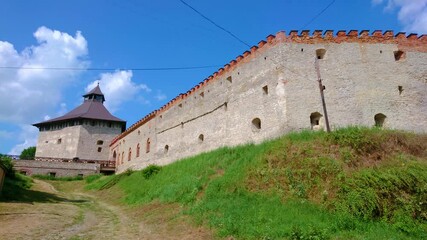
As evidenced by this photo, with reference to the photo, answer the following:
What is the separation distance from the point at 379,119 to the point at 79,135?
36120 mm

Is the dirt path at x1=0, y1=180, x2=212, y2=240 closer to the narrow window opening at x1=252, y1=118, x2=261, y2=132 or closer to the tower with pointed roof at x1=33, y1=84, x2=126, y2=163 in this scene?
the narrow window opening at x1=252, y1=118, x2=261, y2=132

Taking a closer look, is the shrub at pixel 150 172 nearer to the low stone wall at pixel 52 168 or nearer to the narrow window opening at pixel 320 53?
the narrow window opening at pixel 320 53

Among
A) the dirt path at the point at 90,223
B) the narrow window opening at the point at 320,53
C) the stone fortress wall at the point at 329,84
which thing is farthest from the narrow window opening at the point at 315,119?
the dirt path at the point at 90,223

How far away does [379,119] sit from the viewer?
58.5 ft

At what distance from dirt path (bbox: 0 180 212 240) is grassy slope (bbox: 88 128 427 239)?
86cm

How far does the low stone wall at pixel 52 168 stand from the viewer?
34741mm

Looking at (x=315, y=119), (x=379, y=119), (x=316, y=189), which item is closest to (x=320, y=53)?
(x=315, y=119)

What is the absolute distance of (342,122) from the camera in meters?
17.4

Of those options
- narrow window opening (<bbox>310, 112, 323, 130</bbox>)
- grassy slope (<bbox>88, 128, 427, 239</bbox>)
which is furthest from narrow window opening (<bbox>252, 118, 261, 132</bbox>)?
narrow window opening (<bbox>310, 112, 323, 130</bbox>)

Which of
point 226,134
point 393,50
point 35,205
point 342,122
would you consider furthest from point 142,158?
point 393,50

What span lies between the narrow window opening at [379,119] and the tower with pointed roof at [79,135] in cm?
3400

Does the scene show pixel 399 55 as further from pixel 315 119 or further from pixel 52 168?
pixel 52 168

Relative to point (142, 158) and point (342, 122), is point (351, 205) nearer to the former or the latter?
point (342, 122)

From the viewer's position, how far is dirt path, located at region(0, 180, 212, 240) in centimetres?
1051
